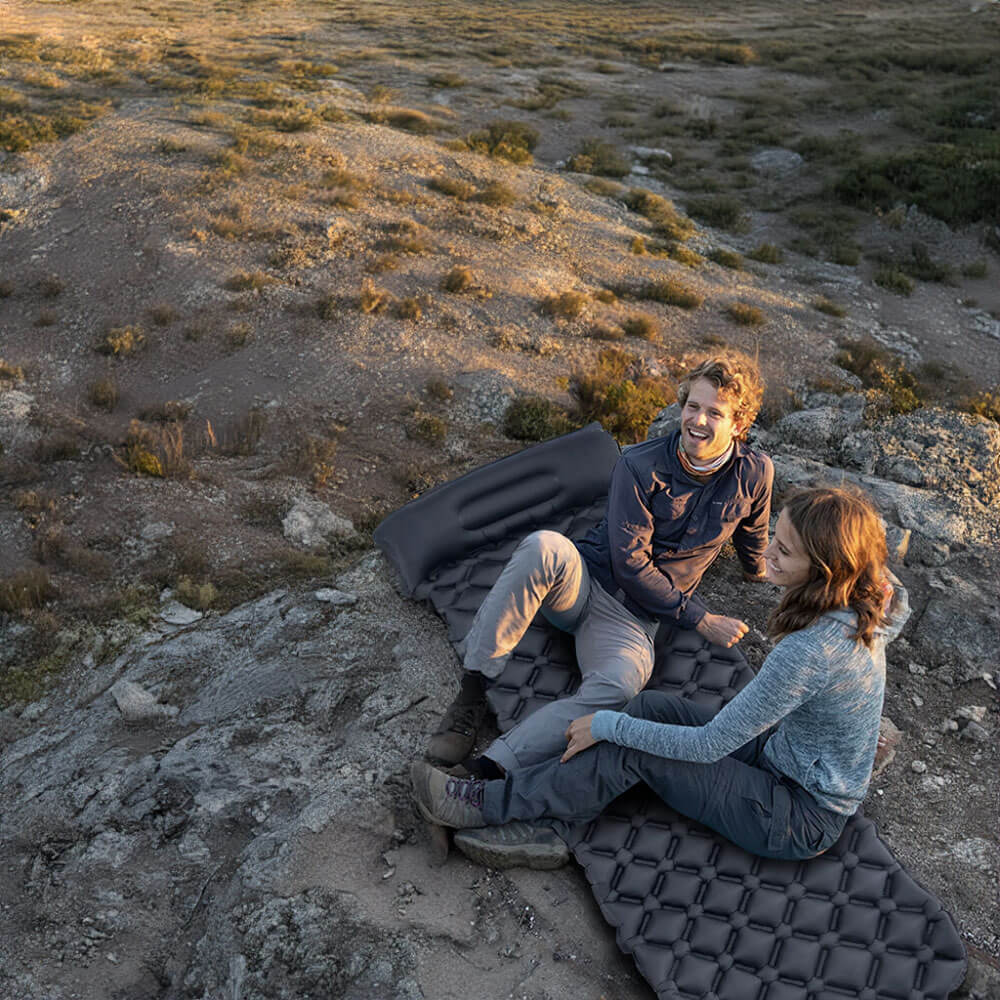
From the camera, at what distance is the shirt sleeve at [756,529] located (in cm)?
505

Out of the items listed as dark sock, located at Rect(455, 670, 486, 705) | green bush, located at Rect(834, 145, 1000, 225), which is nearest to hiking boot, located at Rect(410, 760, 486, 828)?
dark sock, located at Rect(455, 670, 486, 705)

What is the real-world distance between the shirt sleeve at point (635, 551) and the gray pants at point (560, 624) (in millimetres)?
142

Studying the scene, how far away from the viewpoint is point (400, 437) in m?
8.89

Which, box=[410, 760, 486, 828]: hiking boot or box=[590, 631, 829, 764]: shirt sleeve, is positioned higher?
box=[590, 631, 829, 764]: shirt sleeve

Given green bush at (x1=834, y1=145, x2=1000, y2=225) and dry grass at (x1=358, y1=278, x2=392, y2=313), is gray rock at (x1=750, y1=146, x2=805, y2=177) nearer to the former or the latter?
green bush at (x1=834, y1=145, x2=1000, y2=225)

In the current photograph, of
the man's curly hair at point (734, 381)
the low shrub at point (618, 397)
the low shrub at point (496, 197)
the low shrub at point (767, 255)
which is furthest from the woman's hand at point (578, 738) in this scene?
the low shrub at point (767, 255)

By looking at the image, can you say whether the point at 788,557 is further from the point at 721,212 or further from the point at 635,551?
the point at 721,212

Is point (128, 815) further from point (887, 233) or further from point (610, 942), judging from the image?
point (887, 233)

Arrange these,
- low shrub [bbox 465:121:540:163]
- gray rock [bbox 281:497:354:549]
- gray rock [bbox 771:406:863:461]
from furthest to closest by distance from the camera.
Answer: low shrub [bbox 465:121:540:163], gray rock [bbox 771:406:863:461], gray rock [bbox 281:497:354:549]

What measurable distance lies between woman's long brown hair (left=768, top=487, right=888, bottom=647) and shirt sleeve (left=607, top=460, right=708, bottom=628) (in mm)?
1289

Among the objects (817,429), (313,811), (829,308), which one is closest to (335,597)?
(313,811)

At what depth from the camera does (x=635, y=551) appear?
15.8ft

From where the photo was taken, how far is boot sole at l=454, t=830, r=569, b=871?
4141 mm

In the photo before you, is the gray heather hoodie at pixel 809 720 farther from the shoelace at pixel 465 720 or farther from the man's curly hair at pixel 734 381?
the man's curly hair at pixel 734 381
